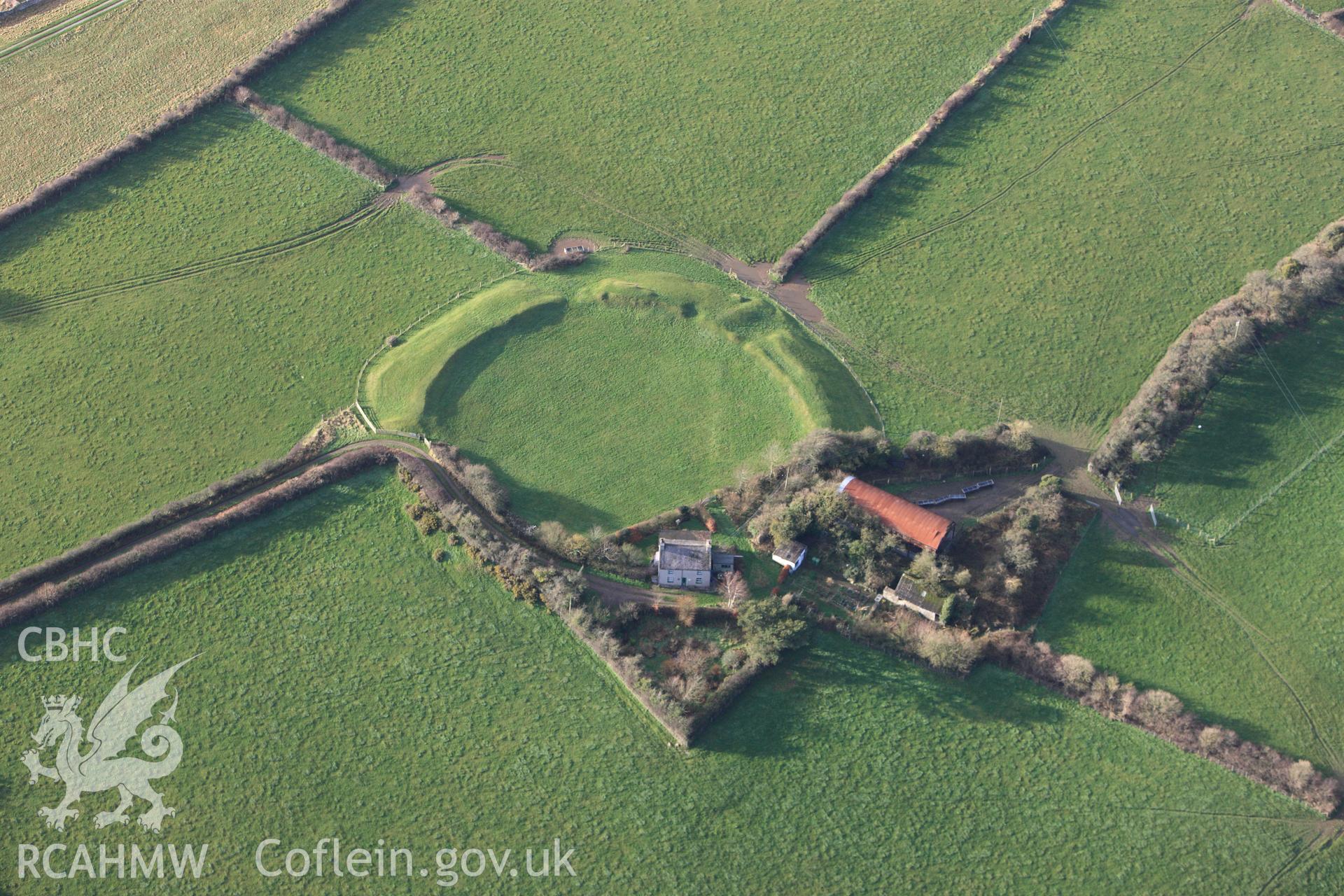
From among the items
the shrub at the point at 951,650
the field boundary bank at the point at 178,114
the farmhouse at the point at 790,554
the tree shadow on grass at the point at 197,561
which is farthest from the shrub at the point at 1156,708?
the field boundary bank at the point at 178,114

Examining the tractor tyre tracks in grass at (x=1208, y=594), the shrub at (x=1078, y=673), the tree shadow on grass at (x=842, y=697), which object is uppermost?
the tractor tyre tracks in grass at (x=1208, y=594)

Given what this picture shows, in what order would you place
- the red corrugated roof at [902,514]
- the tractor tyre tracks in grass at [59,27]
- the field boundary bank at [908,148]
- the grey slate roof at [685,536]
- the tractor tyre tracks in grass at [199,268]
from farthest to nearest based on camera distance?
the tractor tyre tracks in grass at [59,27] < the field boundary bank at [908,148] < the tractor tyre tracks in grass at [199,268] < the grey slate roof at [685,536] < the red corrugated roof at [902,514]

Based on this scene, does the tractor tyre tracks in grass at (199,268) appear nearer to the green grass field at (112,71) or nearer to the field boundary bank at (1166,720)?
the green grass field at (112,71)

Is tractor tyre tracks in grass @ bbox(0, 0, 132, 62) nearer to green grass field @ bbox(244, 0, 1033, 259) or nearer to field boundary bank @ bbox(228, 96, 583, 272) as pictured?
field boundary bank @ bbox(228, 96, 583, 272)

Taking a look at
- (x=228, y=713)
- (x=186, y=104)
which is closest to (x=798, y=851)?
(x=228, y=713)

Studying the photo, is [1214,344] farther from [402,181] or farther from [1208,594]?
[402,181]

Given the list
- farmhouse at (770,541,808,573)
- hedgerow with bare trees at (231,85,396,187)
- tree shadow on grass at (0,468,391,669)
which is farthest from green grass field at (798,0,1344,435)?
tree shadow on grass at (0,468,391,669)

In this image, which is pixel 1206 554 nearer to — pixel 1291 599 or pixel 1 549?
pixel 1291 599

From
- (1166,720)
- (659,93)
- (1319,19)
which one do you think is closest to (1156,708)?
(1166,720)
